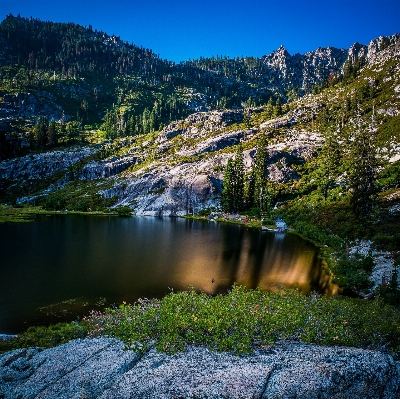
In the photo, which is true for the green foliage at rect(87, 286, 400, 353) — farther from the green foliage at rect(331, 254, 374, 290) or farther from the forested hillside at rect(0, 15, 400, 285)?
the forested hillside at rect(0, 15, 400, 285)

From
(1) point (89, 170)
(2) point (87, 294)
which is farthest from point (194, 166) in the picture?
(2) point (87, 294)

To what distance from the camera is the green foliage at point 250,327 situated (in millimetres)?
14727

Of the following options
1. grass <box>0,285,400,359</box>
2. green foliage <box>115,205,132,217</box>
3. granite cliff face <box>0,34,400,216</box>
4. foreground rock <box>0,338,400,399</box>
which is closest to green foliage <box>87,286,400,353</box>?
grass <box>0,285,400,359</box>

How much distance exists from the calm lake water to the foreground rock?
15.8 metres

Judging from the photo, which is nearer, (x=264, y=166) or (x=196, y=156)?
(x=264, y=166)

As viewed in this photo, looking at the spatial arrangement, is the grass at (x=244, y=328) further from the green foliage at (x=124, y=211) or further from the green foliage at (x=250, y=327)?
the green foliage at (x=124, y=211)

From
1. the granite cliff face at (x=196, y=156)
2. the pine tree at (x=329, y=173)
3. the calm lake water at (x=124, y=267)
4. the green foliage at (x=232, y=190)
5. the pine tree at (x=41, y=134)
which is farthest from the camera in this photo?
the pine tree at (x=41, y=134)

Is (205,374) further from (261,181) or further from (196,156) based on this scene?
(196,156)

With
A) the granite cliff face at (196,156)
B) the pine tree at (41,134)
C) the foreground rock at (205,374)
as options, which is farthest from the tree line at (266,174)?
the pine tree at (41,134)

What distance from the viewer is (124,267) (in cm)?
4553

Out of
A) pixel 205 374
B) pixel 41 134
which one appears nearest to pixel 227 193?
pixel 205 374

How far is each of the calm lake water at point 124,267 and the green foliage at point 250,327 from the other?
16281 millimetres

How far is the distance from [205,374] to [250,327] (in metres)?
4.71

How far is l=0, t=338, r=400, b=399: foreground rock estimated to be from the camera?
34.6ft
